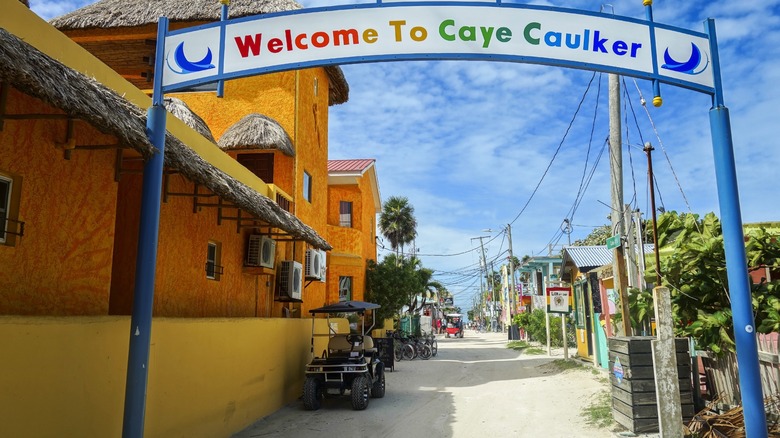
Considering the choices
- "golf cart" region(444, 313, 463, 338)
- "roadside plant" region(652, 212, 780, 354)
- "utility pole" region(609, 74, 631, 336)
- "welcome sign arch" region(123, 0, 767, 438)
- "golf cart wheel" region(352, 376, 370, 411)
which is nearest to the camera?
"welcome sign arch" region(123, 0, 767, 438)

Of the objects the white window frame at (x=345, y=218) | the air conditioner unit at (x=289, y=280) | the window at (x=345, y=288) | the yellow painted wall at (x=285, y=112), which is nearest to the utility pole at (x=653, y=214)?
the air conditioner unit at (x=289, y=280)

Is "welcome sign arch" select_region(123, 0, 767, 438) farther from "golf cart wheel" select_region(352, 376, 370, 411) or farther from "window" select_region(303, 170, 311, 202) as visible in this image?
"window" select_region(303, 170, 311, 202)

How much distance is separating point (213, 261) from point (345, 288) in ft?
45.7

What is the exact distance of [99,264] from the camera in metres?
6.63

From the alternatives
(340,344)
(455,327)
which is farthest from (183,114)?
(455,327)

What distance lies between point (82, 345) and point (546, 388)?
10.8 metres

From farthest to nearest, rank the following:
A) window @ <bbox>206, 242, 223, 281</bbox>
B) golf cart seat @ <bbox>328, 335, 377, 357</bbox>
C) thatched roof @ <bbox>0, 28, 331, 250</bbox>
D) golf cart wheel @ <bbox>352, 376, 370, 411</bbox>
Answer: golf cart seat @ <bbox>328, 335, 377, 357</bbox>
golf cart wheel @ <bbox>352, 376, 370, 411</bbox>
window @ <bbox>206, 242, 223, 281</bbox>
thatched roof @ <bbox>0, 28, 331, 250</bbox>

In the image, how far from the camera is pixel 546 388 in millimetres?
13453

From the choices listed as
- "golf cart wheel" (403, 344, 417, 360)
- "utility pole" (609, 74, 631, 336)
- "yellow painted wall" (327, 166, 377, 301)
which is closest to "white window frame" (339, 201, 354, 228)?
"yellow painted wall" (327, 166, 377, 301)

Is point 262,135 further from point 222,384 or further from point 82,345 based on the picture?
point 82,345

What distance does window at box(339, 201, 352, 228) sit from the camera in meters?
26.1

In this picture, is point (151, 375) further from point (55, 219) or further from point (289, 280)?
point (289, 280)

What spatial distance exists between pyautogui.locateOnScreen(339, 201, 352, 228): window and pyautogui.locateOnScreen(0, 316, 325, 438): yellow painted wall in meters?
14.3

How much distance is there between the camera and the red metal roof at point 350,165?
25938 mm
